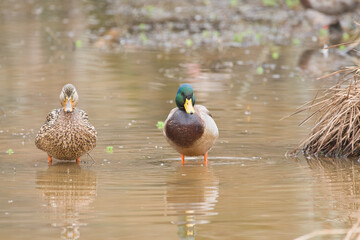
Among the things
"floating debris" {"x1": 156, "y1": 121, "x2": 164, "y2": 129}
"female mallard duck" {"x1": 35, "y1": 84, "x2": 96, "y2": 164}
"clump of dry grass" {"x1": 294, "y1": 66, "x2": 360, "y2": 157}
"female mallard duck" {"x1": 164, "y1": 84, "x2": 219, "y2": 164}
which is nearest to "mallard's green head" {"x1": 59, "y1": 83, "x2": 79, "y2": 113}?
"female mallard duck" {"x1": 35, "y1": 84, "x2": 96, "y2": 164}

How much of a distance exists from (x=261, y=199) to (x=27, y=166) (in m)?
2.70

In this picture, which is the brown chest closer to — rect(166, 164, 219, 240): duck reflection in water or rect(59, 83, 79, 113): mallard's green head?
rect(166, 164, 219, 240): duck reflection in water

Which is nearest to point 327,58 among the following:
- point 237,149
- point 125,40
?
point 125,40

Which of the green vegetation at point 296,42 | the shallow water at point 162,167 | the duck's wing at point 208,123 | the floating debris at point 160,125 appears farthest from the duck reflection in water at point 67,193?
the green vegetation at point 296,42

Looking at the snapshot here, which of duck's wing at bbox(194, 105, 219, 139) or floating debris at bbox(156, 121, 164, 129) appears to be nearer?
duck's wing at bbox(194, 105, 219, 139)

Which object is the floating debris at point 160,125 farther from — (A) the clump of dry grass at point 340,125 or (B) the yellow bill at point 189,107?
(A) the clump of dry grass at point 340,125

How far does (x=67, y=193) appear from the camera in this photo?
7.27 metres

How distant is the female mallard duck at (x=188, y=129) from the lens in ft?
27.4

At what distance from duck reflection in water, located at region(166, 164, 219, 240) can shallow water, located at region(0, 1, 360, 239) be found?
0.03 ft

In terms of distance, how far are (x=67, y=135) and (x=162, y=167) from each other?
1018 mm

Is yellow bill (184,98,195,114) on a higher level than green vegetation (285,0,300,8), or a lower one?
lower

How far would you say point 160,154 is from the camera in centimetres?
904

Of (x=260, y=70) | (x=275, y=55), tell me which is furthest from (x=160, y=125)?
(x=275, y=55)

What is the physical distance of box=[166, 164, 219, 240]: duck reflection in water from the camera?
242 inches
